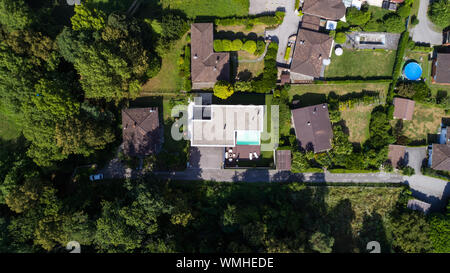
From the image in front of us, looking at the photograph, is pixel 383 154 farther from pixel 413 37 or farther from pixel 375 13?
pixel 375 13

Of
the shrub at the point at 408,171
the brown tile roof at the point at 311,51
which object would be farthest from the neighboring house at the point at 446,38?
the shrub at the point at 408,171

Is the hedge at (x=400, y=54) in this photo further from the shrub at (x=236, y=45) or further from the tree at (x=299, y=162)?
the shrub at (x=236, y=45)

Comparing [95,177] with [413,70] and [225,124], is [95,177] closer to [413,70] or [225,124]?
[225,124]

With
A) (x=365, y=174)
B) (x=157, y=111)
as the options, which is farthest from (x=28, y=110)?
(x=365, y=174)

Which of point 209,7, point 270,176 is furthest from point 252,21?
point 270,176

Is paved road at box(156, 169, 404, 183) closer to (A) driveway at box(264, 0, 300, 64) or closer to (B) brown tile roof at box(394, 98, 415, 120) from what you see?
(B) brown tile roof at box(394, 98, 415, 120)

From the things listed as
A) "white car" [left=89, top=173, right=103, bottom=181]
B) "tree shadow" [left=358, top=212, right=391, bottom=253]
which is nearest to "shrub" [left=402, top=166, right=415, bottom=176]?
"tree shadow" [left=358, top=212, right=391, bottom=253]
